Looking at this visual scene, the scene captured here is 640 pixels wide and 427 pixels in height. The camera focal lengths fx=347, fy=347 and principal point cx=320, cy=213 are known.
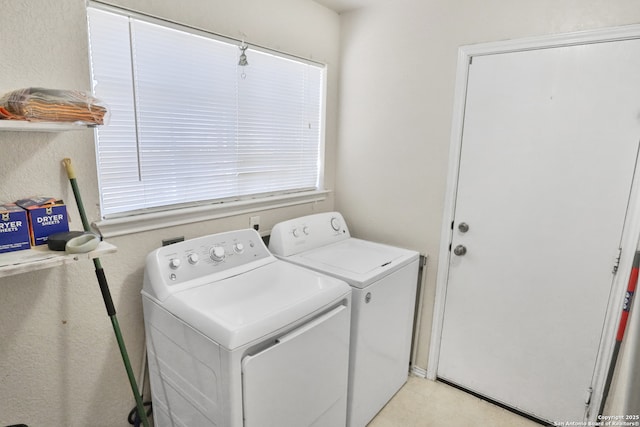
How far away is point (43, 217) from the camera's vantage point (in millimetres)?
1187

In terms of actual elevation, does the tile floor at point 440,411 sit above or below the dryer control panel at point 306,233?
below

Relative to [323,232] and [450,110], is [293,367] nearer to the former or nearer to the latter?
[323,232]

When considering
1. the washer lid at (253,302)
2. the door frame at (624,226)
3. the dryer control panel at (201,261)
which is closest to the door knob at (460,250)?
the door frame at (624,226)

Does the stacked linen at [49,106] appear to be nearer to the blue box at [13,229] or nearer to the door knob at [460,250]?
the blue box at [13,229]

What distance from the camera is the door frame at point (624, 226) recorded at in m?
1.65

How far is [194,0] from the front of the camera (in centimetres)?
167

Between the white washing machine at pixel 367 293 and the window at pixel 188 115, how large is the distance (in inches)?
15.3

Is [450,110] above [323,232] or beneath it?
above

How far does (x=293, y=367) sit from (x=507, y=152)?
161 cm

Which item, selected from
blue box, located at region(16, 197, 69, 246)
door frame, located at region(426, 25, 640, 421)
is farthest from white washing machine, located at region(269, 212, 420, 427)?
blue box, located at region(16, 197, 69, 246)

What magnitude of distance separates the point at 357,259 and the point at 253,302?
804 millimetres

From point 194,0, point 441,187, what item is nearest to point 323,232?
point 441,187

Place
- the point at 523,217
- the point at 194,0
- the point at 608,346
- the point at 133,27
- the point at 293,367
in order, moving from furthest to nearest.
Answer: the point at 523,217, the point at 608,346, the point at 194,0, the point at 133,27, the point at 293,367

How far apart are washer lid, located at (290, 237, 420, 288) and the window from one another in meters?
0.53
